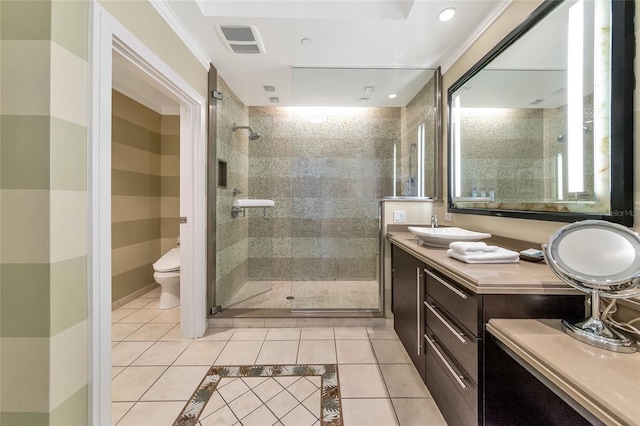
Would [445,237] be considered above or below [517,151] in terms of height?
below

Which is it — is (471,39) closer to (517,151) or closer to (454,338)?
(517,151)

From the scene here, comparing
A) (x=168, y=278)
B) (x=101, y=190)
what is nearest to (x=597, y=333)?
(x=101, y=190)

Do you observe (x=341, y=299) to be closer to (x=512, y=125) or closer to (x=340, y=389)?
(x=340, y=389)

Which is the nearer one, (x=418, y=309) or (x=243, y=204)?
(x=418, y=309)

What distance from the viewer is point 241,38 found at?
185 centimetres

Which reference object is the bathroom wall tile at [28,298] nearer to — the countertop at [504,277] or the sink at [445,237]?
the countertop at [504,277]

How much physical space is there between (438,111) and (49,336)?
2.84m

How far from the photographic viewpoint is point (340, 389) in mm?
1487

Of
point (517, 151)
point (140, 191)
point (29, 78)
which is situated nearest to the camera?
point (29, 78)

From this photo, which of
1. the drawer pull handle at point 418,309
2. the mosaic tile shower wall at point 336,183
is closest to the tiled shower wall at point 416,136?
the mosaic tile shower wall at point 336,183

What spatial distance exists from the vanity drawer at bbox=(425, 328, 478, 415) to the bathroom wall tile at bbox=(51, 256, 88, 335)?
5.29ft

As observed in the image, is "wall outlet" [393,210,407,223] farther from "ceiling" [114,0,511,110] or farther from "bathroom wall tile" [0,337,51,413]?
"bathroom wall tile" [0,337,51,413]

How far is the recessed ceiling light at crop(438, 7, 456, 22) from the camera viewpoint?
61.2 inches

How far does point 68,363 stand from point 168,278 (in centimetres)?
159
